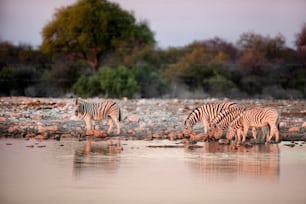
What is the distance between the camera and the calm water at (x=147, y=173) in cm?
837

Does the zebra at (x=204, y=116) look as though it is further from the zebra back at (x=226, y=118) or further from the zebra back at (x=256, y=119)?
the zebra back at (x=256, y=119)

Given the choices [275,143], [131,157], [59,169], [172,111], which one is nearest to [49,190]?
[59,169]

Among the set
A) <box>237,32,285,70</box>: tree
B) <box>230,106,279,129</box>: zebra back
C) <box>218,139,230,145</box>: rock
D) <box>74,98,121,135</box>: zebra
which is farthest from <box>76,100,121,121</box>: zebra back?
<box>237,32,285,70</box>: tree

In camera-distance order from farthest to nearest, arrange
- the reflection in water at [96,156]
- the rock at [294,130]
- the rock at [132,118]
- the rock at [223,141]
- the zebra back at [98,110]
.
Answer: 1. the rock at [132,118]
2. the rock at [294,130]
3. the zebra back at [98,110]
4. the rock at [223,141]
5. the reflection in water at [96,156]

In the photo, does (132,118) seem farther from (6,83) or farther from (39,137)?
(6,83)

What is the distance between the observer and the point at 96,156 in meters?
11.2

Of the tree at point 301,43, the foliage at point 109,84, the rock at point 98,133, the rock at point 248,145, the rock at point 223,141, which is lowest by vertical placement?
the rock at point 248,145

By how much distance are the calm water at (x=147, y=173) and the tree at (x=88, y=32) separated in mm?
18022

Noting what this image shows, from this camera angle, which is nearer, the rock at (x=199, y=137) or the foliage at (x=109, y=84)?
the rock at (x=199, y=137)

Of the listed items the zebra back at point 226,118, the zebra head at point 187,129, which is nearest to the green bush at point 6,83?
the zebra head at point 187,129

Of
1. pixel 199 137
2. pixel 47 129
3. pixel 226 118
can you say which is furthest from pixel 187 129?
pixel 47 129

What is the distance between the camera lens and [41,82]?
1058 inches

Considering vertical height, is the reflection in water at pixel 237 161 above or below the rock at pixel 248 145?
below

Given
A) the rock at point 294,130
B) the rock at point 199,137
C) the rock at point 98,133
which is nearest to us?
the rock at point 199,137
